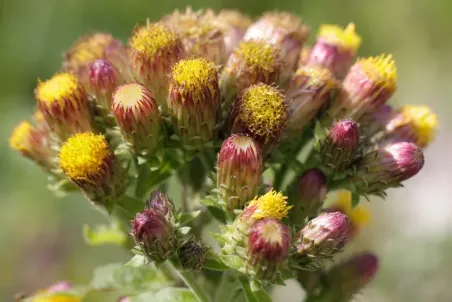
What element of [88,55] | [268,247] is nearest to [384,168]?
[268,247]

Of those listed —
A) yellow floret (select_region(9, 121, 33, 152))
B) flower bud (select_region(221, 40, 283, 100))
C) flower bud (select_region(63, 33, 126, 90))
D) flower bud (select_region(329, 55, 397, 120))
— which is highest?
flower bud (select_region(63, 33, 126, 90))

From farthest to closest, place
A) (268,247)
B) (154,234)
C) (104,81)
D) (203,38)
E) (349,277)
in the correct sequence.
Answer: (349,277) → (203,38) → (104,81) → (154,234) → (268,247)

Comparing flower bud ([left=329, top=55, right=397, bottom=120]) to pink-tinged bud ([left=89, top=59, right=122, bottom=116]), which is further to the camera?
flower bud ([left=329, top=55, right=397, bottom=120])

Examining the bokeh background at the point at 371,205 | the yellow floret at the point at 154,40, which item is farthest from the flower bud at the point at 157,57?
the bokeh background at the point at 371,205

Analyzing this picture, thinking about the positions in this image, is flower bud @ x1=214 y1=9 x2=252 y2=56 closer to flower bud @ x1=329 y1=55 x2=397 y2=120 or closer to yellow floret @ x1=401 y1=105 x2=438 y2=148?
flower bud @ x1=329 y1=55 x2=397 y2=120

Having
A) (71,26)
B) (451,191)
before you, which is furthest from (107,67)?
(451,191)

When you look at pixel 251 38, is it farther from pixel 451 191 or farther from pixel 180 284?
pixel 451 191

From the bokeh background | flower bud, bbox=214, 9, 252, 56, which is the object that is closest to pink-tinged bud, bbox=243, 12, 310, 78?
flower bud, bbox=214, 9, 252, 56

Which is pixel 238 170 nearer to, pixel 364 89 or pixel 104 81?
pixel 104 81
